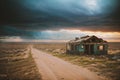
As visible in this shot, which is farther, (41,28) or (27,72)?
(41,28)

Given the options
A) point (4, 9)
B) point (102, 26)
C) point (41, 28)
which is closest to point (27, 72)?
point (41, 28)

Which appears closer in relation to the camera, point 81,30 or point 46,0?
point 46,0

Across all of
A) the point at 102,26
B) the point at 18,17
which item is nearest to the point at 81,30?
Answer: the point at 102,26

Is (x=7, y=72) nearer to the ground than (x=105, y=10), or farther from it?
nearer to the ground

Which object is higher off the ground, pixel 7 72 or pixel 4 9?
pixel 4 9

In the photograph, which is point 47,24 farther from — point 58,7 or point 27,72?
point 27,72

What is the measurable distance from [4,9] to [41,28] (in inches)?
99.5

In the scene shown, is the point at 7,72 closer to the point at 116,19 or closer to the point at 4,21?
the point at 4,21

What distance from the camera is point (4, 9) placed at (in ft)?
40.0

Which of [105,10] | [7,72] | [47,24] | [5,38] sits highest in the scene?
[105,10]

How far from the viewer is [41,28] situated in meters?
12.5

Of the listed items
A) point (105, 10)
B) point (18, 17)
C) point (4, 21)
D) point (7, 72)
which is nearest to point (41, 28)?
point (18, 17)

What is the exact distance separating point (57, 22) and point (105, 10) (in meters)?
Answer: 3.04

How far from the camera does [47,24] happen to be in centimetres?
1232
